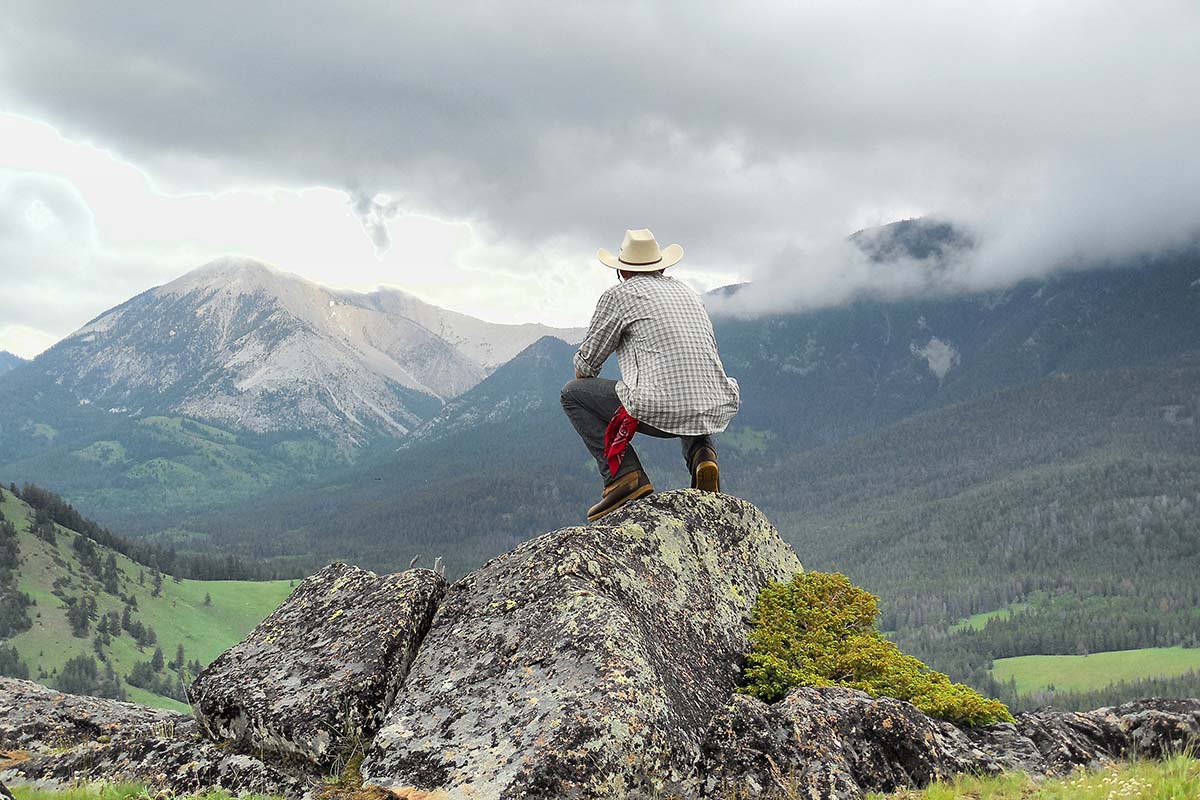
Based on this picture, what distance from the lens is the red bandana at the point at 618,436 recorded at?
12367mm

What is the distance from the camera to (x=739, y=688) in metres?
10.4

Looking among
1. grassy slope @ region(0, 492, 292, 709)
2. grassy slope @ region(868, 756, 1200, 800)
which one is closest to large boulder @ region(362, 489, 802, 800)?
grassy slope @ region(868, 756, 1200, 800)

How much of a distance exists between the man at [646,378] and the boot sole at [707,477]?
0.6 inches

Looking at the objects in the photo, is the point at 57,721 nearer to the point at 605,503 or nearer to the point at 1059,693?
the point at 605,503

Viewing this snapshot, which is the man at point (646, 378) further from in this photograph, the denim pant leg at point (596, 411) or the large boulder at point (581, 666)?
the large boulder at point (581, 666)

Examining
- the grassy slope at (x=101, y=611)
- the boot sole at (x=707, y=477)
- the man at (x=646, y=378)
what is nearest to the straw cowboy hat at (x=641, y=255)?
the man at (x=646, y=378)

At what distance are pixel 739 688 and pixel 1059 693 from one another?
208948 mm

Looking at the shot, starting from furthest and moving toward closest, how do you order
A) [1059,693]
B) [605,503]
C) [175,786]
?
[1059,693]
[605,503]
[175,786]

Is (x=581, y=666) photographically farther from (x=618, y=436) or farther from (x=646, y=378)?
(x=646, y=378)

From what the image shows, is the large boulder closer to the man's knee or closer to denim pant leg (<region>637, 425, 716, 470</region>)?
denim pant leg (<region>637, 425, 716, 470</region>)

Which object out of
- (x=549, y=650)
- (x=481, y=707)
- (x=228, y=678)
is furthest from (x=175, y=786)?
(x=549, y=650)

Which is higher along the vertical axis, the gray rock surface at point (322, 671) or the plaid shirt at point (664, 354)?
the plaid shirt at point (664, 354)

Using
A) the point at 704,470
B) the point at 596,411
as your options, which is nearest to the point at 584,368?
the point at 596,411

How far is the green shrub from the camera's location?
34.2ft
